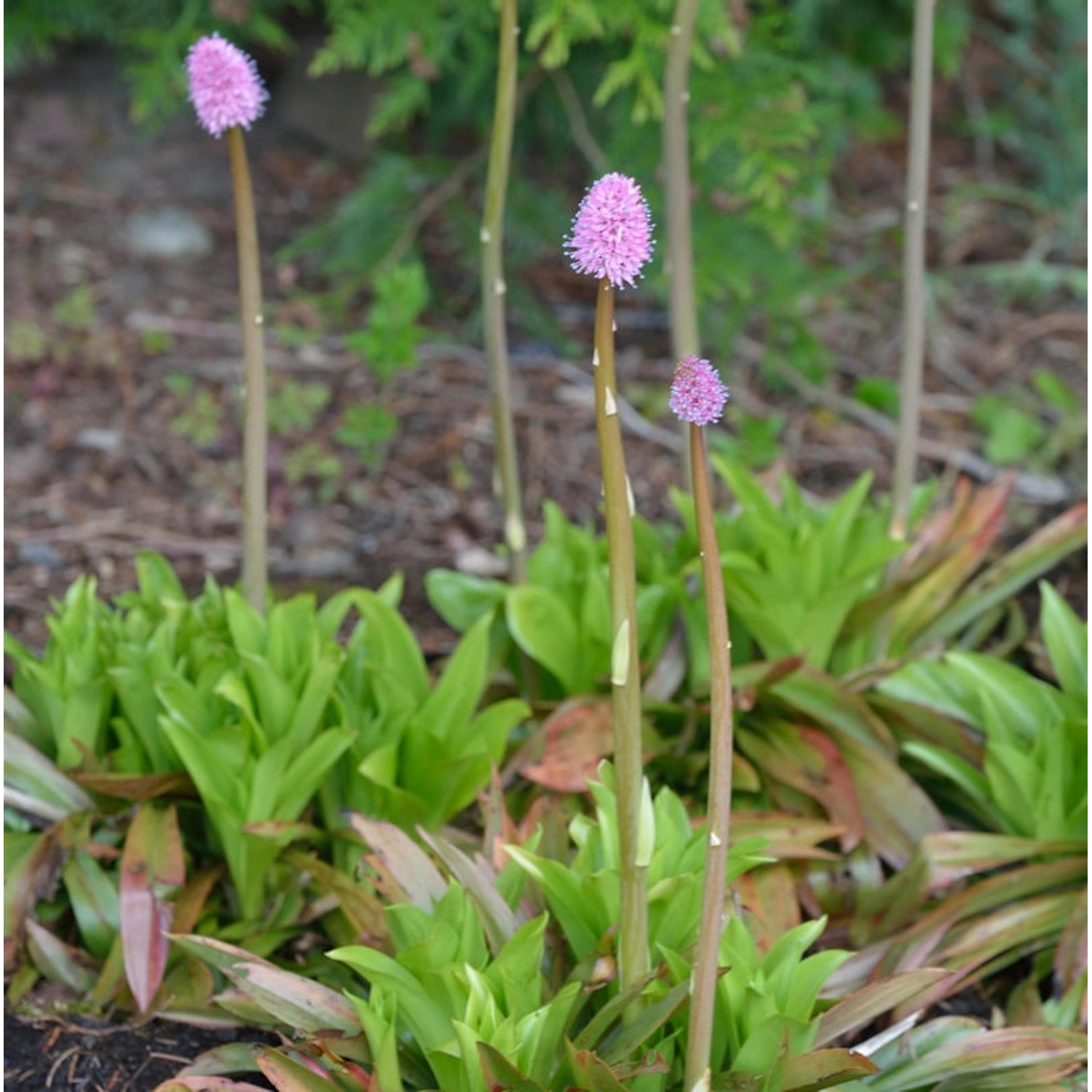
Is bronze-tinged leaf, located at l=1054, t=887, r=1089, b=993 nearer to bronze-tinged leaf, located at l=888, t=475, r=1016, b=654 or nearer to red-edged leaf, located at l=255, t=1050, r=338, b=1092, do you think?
bronze-tinged leaf, located at l=888, t=475, r=1016, b=654

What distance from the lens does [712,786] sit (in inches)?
66.6

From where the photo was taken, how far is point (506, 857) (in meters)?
2.23

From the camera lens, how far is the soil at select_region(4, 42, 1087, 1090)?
3639 millimetres

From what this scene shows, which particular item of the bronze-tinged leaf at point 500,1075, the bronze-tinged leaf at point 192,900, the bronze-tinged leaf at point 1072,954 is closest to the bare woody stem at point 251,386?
the bronze-tinged leaf at point 192,900

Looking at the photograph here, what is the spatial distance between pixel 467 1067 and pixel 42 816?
3.45 ft

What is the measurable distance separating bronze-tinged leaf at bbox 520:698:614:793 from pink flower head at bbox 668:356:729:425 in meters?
1.18

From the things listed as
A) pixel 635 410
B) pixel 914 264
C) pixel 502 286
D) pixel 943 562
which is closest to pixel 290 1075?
pixel 502 286

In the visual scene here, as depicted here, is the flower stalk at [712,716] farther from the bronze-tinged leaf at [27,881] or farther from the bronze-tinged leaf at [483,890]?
the bronze-tinged leaf at [27,881]

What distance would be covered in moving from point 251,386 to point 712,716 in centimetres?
116

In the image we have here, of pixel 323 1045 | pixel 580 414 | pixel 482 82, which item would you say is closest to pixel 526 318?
pixel 580 414

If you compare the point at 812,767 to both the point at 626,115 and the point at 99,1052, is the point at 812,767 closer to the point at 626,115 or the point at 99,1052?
the point at 99,1052

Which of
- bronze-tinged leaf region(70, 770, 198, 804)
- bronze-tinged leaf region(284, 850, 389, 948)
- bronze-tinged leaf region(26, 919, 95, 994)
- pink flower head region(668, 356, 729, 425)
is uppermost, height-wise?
pink flower head region(668, 356, 729, 425)

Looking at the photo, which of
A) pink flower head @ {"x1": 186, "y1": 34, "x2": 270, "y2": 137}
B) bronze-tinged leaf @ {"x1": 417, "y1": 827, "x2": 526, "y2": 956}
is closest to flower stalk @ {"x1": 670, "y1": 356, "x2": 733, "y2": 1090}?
bronze-tinged leaf @ {"x1": 417, "y1": 827, "x2": 526, "y2": 956}

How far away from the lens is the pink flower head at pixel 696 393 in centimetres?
148
